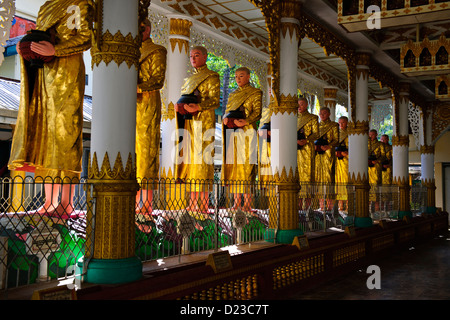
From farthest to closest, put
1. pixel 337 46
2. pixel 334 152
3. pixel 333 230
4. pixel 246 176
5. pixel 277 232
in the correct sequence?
pixel 334 152 < pixel 337 46 < pixel 333 230 < pixel 246 176 < pixel 277 232

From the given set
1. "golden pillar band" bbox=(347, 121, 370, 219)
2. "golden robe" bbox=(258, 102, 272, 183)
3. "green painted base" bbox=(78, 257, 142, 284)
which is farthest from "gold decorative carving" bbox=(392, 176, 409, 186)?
"green painted base" bbox=(78, 257, 142, 284)

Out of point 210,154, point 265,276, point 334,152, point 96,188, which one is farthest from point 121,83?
point 334,152

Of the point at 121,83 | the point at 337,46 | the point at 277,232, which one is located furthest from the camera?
the point at 337,46

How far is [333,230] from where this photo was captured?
7.14 m

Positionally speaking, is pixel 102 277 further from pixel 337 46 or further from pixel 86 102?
pixel 337 46

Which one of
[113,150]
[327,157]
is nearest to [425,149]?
[327,157]

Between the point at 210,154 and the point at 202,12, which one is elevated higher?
the point at 202,12

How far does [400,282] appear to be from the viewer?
18.5 ft

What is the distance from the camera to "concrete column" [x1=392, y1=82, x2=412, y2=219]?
10859mm

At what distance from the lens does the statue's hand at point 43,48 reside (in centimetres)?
369

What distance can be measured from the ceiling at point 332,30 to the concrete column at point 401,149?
52 cm

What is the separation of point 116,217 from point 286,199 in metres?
3.03

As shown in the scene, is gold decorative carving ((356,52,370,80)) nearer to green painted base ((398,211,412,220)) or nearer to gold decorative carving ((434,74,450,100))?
gold decorative carving ((434,74,450,100))

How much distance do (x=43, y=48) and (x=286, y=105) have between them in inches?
126
